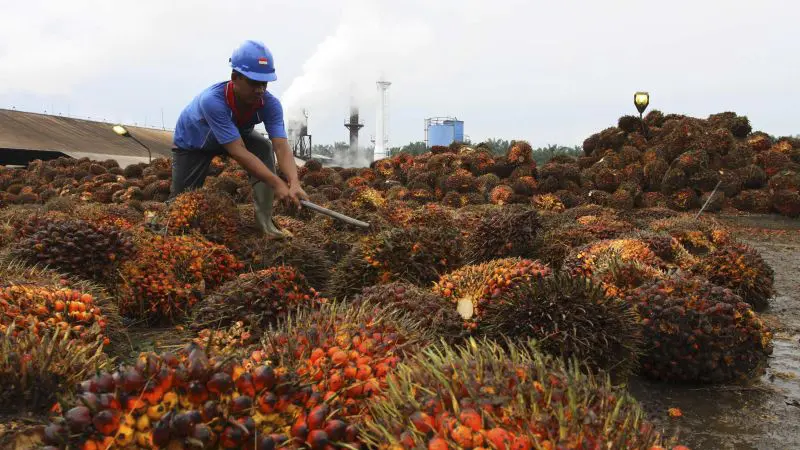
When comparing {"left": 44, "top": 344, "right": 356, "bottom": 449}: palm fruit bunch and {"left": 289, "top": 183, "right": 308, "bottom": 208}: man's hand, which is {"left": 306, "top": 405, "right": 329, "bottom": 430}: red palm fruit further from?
{"left": 289, "top": 183, "right": 308, "bottom": 208}: man's hand

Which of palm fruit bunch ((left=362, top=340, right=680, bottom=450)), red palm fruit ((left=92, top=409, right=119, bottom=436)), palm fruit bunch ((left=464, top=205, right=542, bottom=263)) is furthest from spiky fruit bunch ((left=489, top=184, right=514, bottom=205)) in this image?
red palm fruit ((left=92, top=409, right=119, bottom=436))

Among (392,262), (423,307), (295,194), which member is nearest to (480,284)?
(423,307)

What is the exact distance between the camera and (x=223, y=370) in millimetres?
1827

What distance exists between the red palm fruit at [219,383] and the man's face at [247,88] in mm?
4713

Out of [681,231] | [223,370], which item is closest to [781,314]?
[681,231]

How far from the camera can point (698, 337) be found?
4.09 meters

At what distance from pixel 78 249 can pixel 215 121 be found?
2017 millimetres

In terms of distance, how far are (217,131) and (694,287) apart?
451cm

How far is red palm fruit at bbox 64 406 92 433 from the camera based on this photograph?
1.65 metres

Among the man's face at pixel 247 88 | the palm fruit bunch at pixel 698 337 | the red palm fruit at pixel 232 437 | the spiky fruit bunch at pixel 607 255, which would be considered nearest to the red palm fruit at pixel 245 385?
the red palm fruit at pixel 232 437

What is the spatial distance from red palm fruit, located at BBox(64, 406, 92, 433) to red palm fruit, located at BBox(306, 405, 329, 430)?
1.98ft

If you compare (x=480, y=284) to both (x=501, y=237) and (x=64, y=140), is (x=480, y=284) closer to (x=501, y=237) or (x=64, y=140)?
(x=501, y=237)

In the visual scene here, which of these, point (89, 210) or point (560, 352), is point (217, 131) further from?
point (560, 352)

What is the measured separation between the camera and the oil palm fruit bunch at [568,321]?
133 inches
